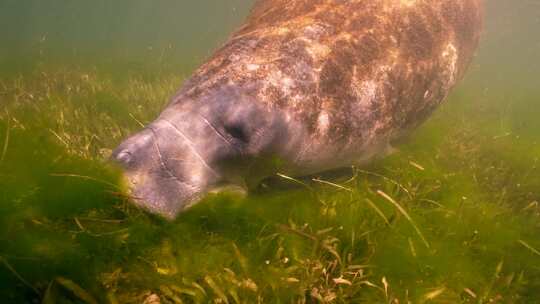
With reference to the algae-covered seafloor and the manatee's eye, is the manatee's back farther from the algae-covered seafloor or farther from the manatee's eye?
the algae-covered seafloor

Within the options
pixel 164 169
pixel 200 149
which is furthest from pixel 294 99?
pixel 164 169

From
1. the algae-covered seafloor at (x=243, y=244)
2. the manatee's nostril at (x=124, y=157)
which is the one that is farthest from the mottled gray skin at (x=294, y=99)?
the algae-covered seafloor at (x=243, y=244)

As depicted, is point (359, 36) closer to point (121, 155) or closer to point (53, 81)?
point (121, 155)

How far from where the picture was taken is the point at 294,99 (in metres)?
3.76

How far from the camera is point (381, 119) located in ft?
14.6

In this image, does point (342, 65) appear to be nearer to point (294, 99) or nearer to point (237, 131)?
point (294, 99)

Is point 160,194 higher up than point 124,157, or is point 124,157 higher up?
point 124,157

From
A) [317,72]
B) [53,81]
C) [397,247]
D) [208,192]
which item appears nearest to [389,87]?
[317,72]

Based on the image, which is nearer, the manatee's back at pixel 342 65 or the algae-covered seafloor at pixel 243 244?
the algae-covered seafloor at pixel 243 244

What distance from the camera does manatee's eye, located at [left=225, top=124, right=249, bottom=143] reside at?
3443mm

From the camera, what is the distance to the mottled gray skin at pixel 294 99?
317cm

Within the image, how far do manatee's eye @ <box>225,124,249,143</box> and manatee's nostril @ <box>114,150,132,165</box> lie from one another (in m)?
0.83

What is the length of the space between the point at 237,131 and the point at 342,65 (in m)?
1.40

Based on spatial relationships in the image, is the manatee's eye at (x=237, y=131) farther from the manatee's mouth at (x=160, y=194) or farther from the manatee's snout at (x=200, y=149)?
the manatee's mouth at (x=160, y=194)
